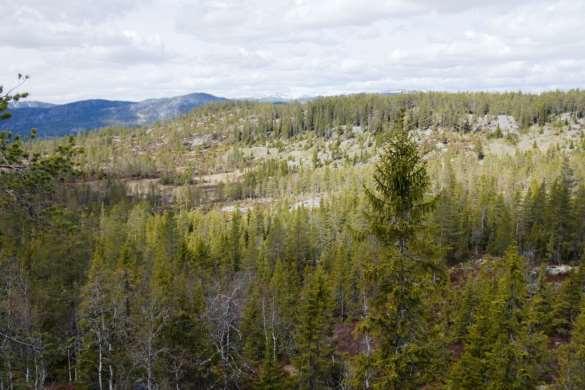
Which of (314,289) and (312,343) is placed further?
(312,343)

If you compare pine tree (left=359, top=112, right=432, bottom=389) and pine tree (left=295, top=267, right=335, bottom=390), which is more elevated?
pine tree (left=359, top=112, right=432, bottom=389)

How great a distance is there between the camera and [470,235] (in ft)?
304

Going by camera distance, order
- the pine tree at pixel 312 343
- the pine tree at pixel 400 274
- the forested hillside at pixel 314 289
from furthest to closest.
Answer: the pine tree at pixel 312 343
the forested hillside at pixel 314 289
the pine tree at pixel 400 274

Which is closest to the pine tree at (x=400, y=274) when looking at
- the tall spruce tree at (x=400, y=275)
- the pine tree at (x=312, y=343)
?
the tall spruce tree at (x=400, y=275)

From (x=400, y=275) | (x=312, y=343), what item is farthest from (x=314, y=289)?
(x=400, y=275)

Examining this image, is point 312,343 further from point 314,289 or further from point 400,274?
point 400,274

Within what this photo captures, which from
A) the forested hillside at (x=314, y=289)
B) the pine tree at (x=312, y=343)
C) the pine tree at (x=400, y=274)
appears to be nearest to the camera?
the pine tree at (x=400, y=274)

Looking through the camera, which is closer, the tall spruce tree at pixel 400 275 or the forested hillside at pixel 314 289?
the tall spruce tree at pixel 400 275

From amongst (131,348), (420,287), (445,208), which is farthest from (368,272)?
(445,208)

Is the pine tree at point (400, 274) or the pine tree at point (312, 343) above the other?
the pine tree at point (400, 274)

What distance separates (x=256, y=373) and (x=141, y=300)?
13.4m

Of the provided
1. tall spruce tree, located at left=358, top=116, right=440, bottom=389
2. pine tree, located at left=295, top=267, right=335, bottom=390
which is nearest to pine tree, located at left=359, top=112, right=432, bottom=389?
tall spruce tree, located at left=358, top=116, right=440, bottom=389

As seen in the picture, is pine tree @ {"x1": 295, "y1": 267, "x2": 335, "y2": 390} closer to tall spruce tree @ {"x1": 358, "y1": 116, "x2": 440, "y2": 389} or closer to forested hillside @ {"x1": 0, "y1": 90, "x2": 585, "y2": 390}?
forested hillside @ {"x1": 0, "y1": 90, "x2": 585, "y2": 390}

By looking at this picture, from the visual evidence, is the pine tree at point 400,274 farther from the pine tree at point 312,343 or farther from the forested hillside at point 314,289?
the pine tree at point 312,343
